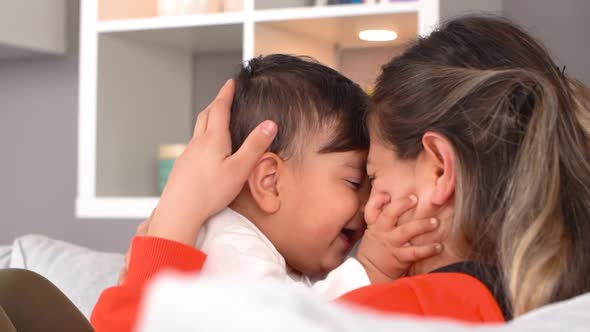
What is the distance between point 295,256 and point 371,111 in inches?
9.7

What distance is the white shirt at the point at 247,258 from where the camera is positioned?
3.30 feet

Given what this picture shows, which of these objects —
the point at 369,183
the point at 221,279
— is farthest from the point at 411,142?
the point at 221,279

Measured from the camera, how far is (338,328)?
0.36m

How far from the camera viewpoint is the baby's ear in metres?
1.17

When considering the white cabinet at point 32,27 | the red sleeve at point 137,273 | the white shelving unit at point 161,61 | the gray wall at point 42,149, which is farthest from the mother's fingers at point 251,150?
the gray wall at point 42,149

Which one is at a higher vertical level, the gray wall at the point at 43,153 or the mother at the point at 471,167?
the mother at the point at 471,167

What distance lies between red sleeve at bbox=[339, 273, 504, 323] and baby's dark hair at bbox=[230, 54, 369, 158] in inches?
17.2

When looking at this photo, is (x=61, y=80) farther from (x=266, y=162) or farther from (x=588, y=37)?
(x=266, y=162)

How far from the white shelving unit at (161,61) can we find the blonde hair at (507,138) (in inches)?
40.8

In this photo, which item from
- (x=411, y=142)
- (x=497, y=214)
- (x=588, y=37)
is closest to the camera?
(x=497, y=214)

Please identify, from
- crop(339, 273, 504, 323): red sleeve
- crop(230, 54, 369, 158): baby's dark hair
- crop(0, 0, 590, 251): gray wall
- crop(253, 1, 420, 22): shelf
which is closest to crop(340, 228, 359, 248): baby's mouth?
crop(230, 54, 369, 158): baby's dark hair

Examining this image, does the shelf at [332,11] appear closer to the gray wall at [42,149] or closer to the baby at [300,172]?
the baby at [300,172]

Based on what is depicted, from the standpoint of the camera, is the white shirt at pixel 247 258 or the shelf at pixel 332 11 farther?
the shelf at pixel 332 11

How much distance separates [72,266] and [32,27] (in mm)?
1395
